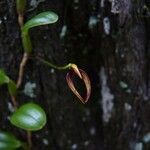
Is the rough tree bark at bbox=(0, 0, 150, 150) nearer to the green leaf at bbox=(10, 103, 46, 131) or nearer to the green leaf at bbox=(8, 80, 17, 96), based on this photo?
the green leaf at bbox=(8, 80, 17, 96)

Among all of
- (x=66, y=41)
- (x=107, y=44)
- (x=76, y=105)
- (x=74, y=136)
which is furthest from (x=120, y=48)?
(x=74, y=136)

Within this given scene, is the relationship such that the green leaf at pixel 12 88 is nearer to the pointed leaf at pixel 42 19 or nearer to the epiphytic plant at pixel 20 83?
the epiphytic plant at pixel 20 83

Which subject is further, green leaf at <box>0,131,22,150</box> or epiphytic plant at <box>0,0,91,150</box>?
green leaf at <box>0,131,22,150</box>

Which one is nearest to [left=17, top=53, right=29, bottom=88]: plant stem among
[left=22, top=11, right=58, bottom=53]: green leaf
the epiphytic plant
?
the epiphytic plant

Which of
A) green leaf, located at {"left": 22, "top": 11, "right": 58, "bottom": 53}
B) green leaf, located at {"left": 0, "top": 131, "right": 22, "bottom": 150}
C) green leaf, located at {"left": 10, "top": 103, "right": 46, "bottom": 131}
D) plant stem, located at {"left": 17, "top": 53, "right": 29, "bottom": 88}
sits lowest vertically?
green leaf, located at {"left": 0, "top": 131, "right": 22, "bottom": 150}

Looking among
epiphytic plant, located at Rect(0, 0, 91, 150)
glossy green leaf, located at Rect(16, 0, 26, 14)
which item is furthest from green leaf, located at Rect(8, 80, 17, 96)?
glossy green leaf, located at Rect(16, 0, 26, 14)

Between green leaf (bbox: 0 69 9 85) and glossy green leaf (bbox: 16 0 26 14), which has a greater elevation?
glossy green leaf (bbox: 16 0 26 14)
